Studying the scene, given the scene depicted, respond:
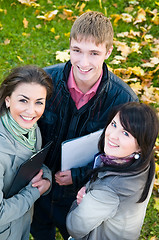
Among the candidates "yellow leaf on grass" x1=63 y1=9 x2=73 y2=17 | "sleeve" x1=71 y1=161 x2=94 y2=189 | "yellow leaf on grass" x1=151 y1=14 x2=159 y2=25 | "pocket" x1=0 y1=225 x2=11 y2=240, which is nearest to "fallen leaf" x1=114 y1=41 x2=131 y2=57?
"yellow leaf on grass" x1=151 y1=14 x2=159 y2=25

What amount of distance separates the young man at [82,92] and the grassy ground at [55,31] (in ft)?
5.83

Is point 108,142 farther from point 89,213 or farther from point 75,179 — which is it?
point 75,179

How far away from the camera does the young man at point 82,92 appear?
81.6 inches

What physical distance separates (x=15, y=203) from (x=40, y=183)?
296 millimetres

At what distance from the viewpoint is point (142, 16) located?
4949 mm

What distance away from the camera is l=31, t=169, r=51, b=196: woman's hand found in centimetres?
213

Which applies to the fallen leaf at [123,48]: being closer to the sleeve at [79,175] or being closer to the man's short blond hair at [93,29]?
the man's short blond hair at [93,29]

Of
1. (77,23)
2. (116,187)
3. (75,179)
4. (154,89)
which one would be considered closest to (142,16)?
(154,89)

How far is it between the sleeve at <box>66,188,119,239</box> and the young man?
0.51 meters

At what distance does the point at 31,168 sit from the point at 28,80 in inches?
21.8

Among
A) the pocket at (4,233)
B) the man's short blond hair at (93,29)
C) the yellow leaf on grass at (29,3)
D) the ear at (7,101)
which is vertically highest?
the man's short blond hair at (93,29)

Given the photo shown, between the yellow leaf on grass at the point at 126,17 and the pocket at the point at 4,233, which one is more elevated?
the yellow leaf on grass at the point at 126,17

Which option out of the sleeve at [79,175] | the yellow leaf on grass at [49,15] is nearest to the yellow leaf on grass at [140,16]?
the yellow leaf on grass at [49,15]

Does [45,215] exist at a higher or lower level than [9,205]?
lower
